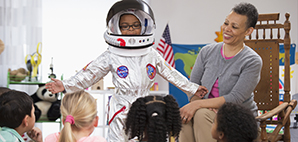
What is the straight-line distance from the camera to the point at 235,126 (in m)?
1.27

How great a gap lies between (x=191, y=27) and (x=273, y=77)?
2.04 metres

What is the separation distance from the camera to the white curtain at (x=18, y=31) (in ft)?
9.09

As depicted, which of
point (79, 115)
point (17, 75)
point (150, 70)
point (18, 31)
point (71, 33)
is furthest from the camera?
point (71, 33)

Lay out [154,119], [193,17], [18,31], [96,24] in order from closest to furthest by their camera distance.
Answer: [154,119], [18,31], [96,24], [193,17]

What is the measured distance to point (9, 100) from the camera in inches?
56.8

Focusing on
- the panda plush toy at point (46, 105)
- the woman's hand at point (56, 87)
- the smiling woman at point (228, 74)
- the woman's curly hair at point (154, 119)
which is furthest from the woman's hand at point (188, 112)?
the panda plush toy at point (46, 105)

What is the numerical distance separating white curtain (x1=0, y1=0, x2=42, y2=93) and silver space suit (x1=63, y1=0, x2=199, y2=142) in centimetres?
138

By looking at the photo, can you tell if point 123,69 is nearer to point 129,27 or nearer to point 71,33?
point 129,27

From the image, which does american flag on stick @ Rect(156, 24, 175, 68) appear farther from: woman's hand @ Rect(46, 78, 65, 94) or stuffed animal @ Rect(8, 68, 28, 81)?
woman's hand @ Rect(46, 78, 65, 94)

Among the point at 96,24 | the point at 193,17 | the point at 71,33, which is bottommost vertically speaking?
the point at 71,33

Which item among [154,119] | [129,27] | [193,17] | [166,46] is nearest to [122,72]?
[129,27]

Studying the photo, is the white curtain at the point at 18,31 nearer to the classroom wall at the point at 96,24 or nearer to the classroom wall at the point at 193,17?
the classroom wall at the point at 96,24

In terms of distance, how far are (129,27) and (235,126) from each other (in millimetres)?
911

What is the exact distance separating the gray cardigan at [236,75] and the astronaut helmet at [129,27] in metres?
0.45
